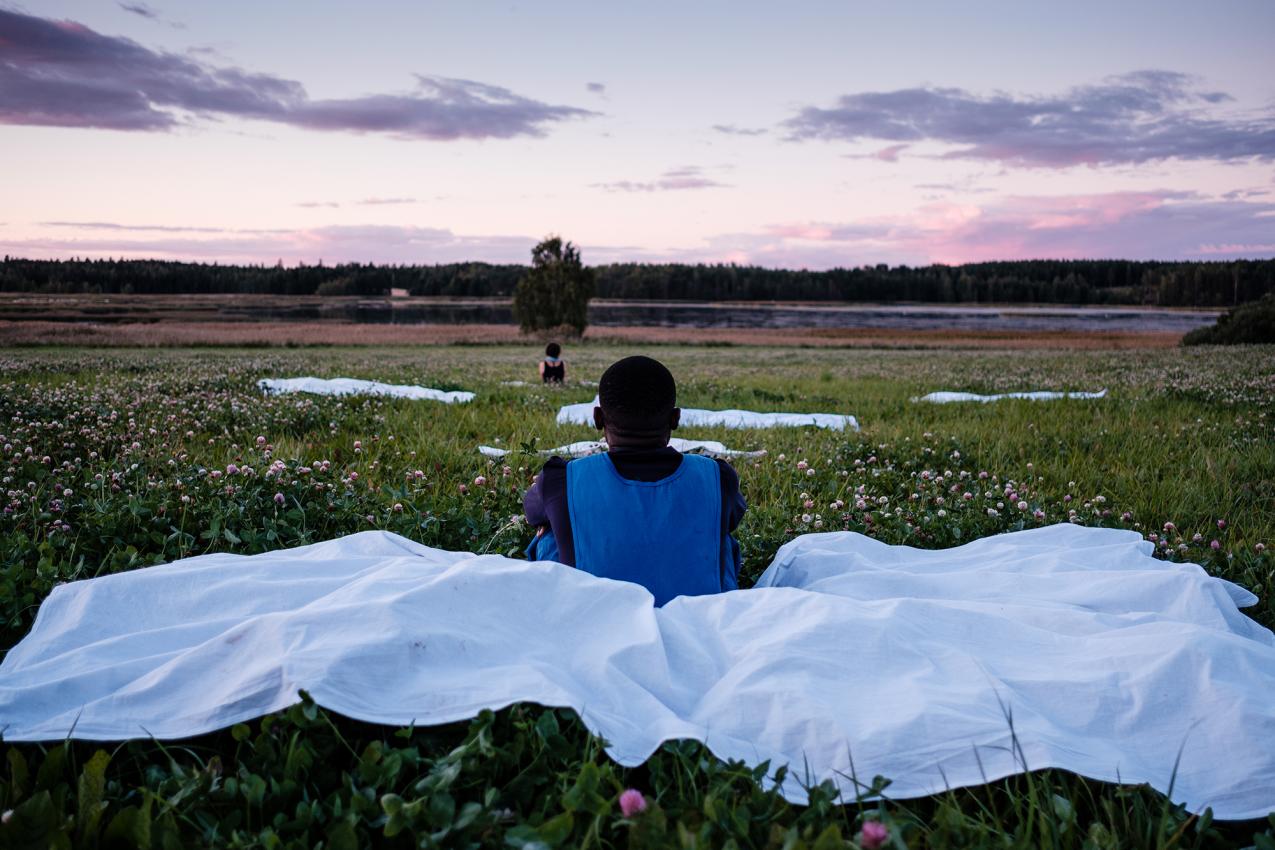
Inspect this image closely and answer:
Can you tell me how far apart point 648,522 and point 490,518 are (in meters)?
2.29

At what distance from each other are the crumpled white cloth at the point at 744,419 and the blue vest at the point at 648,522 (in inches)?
269

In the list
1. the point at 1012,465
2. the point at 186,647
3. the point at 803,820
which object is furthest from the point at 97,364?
the point at 803,820

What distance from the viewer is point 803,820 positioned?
8.10 feet

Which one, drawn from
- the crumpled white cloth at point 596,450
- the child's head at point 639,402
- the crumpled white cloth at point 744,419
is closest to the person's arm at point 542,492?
the child's head at point 639,402

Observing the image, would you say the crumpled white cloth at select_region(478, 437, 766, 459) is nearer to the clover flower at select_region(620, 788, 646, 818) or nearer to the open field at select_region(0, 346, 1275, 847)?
the open field at select_region(0, 346, 1275, 847)

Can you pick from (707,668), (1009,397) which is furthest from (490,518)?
(1009,397)

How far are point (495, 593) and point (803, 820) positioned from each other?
169cm

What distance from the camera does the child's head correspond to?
4039 millimetres

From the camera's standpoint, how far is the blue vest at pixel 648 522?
409cm

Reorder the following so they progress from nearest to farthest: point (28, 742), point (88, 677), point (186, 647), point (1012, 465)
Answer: point (28, 742) < point (88, 677) < point (186, 647) < point (1012, 465)

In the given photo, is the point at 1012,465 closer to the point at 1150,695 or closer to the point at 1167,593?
the point at 1167,593

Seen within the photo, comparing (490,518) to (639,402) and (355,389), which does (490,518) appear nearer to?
(639,402)

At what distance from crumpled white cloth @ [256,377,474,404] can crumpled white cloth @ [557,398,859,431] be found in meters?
2.01

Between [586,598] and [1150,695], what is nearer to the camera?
[1150,695]
